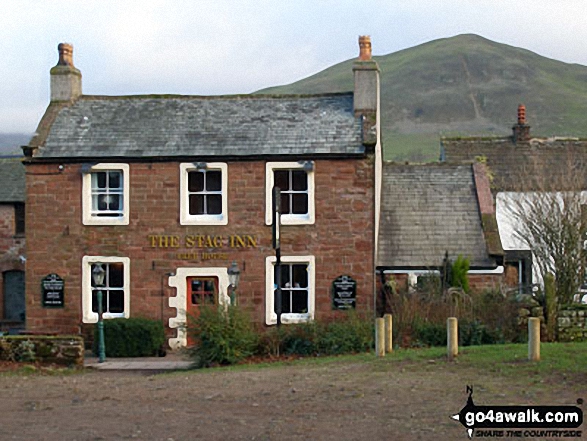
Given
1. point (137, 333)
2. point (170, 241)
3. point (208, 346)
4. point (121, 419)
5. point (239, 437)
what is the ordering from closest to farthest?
point (239, 437) < point (121, 419) < point (208, 346) < point (137, 333) < point (170, 241)

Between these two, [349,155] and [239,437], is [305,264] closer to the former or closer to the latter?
[349,155]

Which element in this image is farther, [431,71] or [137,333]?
[431,71]

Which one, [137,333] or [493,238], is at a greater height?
[493,238]

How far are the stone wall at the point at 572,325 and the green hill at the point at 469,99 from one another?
10009 centimetres

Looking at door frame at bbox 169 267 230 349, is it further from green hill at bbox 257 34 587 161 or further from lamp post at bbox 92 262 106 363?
green hill at bbox 257 34 587 161

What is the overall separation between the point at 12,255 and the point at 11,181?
2.89 metres

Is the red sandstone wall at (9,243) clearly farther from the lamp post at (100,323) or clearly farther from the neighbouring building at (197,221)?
the lamp post at (100,323)

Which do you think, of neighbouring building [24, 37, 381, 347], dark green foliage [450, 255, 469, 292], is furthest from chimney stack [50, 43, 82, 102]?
dark green foliage [450, 255, 469, 292]

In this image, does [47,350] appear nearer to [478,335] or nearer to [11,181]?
[478,335]

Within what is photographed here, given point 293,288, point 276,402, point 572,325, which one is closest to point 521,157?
point 293,288

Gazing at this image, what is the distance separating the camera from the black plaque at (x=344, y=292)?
25.5 meters

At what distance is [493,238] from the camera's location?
27.2 m

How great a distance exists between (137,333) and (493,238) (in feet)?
34.4

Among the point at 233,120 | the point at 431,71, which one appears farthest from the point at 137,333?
the point at 431,71
